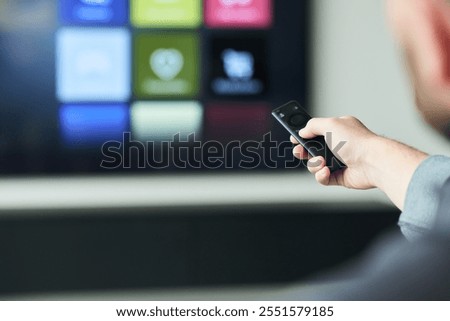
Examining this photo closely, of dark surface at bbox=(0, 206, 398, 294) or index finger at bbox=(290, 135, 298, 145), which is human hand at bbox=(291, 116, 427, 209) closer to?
index finger at bbox=(290, 135, 298, 145)

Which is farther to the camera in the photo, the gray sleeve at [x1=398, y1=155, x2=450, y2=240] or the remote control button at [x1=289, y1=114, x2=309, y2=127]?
the remote control button at [x1=289, y1=114, x2=309, y2=127]

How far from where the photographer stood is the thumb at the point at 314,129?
1.33 meters

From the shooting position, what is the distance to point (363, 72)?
4.68 feet

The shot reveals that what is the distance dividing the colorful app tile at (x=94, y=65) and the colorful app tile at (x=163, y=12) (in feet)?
0.13

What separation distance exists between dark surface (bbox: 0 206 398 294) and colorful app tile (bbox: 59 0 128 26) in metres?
0.36

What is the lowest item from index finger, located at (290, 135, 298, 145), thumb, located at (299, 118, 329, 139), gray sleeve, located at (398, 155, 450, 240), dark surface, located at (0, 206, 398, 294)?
dark surface, located at (0, 206, 398, 294)

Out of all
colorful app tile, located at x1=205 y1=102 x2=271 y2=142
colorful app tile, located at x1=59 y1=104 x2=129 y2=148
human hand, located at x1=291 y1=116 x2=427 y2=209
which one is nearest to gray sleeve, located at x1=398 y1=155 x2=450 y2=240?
human hand, located at x1=291 y1=116 x2=427 y2=209

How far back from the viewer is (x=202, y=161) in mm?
1416

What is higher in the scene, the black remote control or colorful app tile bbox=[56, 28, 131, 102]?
colorful app tile bbox=[56, 28, 131, 102]

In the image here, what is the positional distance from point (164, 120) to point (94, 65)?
16 centimetres

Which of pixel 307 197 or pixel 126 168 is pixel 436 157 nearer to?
pixel 307 197

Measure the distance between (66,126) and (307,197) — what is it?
1.55ft

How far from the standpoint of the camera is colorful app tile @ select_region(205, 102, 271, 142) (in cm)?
141
